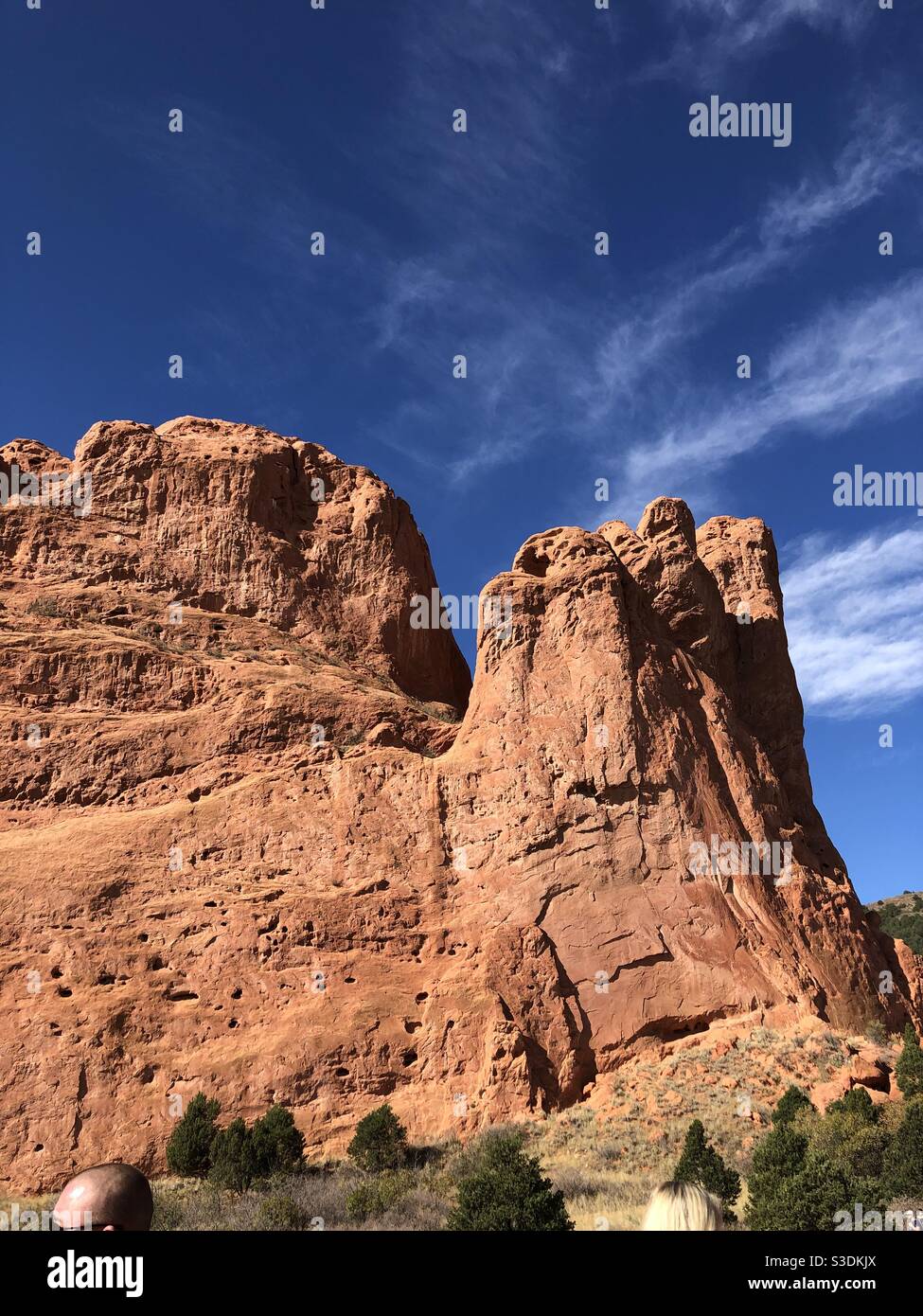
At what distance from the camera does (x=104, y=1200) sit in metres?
3.59

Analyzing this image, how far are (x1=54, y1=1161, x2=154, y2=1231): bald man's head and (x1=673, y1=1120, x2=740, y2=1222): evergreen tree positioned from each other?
635 inches

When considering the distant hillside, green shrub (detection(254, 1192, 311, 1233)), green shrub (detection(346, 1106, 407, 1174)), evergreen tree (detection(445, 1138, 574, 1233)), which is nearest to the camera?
evergreen tree (detection(445, 1138, 574, 1233))

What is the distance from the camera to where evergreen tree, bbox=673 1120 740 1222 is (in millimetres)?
17672

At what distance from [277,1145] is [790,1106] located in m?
11.2

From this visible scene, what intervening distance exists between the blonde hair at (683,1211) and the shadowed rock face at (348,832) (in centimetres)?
2160

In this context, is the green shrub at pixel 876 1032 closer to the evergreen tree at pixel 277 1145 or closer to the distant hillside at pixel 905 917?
the evergreen tree at pixel 277 1145

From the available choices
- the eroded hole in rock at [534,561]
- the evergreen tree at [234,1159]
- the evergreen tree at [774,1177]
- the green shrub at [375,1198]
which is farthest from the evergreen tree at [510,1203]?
the eroded hole in rock at [534,561]

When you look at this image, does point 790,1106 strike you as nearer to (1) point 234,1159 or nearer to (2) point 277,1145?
(2) point 277,1145

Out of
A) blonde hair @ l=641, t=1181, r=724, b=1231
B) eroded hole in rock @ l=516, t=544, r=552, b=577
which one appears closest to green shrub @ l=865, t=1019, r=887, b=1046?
eroded hole in rock @ l=516, t=544, r=552, b=577

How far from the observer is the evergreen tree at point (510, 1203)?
45.9 feet

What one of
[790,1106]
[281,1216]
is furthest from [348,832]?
[790,1106]

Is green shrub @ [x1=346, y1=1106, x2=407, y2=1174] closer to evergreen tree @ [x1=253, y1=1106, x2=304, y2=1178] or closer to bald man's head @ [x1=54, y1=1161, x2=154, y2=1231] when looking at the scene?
evergreen tree @ [x1=253, y1=1106, x2=304, y2=1178]
